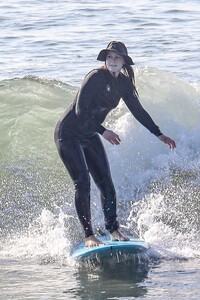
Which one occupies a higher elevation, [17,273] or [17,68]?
[17,68]

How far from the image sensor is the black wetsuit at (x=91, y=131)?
836 centimetres

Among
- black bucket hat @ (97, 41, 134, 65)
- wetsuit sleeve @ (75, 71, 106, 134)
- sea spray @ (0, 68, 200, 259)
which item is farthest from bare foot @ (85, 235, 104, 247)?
black bucket hat @ (97, 41, 134, 65)

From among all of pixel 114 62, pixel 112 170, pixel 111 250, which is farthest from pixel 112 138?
pixel 112 170

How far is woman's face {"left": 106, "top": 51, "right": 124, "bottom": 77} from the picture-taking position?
8336mm

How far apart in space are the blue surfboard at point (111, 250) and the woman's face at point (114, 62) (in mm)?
1500

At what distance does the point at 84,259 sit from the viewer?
854 cm

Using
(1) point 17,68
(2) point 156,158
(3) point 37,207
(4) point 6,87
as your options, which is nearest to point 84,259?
(3) point 37,207

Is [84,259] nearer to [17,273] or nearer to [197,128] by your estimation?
[17,273]

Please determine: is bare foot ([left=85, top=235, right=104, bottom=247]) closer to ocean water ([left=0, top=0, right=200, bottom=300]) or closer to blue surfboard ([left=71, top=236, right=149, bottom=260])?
blue surfboard ([left=71, top=236, right=149, bottom=260])

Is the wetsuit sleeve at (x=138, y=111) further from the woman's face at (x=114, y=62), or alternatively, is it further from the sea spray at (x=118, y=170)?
the sea spray at (x=118, y=170)

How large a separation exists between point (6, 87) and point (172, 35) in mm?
5426

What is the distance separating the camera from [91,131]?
8.55 m

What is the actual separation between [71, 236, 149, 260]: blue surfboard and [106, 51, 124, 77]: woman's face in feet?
4.92

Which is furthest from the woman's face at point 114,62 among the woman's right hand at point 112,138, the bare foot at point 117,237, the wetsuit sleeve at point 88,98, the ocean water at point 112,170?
the ocean water at point 112,170
